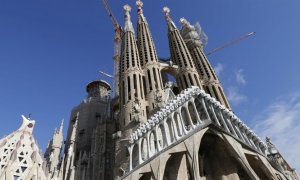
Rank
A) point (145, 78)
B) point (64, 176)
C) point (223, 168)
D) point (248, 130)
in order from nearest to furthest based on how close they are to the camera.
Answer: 1. point (223, 168)
2. point (248, 130)
3. point (64, 176)
4. point (145, 78)

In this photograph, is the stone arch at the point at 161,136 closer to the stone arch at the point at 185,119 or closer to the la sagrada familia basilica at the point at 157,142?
the la sagrada familia basilica at the point at 157,142

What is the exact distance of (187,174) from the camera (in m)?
15.6

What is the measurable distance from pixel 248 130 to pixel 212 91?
892cm

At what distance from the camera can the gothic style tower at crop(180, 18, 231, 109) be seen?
2766 cm

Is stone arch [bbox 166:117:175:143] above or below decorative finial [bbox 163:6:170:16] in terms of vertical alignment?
below

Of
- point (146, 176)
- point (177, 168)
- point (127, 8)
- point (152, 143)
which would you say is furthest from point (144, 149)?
point (127, 8)

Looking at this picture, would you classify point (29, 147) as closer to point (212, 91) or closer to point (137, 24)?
point (212, 91)

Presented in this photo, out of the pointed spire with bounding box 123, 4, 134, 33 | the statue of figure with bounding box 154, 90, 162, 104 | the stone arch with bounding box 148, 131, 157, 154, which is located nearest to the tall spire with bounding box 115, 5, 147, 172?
the statue of figure with bounding box 154, 90, 162, 104

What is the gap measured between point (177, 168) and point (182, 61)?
16288 mm

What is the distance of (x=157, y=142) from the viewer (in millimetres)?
16766

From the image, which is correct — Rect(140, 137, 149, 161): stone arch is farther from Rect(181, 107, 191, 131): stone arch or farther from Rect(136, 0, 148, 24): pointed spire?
Rect(136, 0, 148, 24): pointed spire

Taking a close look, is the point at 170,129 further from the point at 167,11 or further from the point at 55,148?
the point at 167,11

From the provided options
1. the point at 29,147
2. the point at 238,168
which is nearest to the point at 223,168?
the point at 238,168

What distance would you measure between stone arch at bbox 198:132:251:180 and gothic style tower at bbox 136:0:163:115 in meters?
6.25
